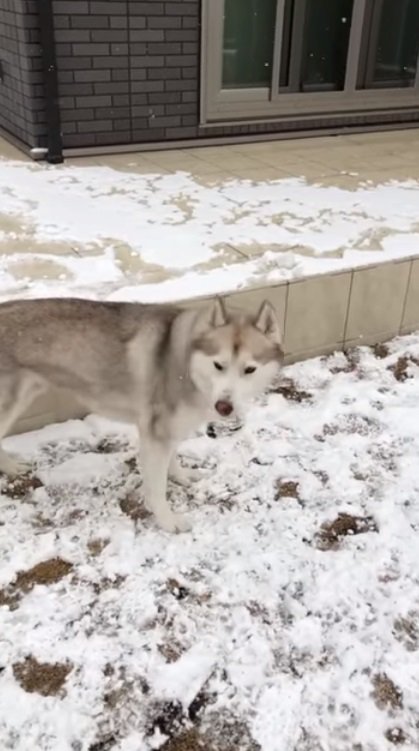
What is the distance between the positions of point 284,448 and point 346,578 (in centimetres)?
69

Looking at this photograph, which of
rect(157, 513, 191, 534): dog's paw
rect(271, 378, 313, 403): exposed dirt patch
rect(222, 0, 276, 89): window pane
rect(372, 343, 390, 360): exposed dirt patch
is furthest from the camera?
rect(222, 0, 276, 89): window pane

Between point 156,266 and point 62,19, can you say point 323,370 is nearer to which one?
point 156,266

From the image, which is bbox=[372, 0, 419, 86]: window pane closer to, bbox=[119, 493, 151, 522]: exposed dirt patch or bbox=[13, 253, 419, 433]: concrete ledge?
bbox=[13, 253, 419, 433]: concrete ledge

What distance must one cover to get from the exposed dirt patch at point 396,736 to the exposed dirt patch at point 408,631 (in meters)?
0.24

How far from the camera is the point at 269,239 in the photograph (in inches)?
142

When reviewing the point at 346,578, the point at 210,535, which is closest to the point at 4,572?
the point at 210,535

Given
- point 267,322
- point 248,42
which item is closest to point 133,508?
point 267,322

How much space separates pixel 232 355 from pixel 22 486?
98cm

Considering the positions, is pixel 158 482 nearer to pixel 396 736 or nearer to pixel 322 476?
pixel 322 476

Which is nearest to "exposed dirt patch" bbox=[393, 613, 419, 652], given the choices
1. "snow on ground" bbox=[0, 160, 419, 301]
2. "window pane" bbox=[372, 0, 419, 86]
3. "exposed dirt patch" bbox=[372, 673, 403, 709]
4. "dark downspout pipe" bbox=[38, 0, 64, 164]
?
"exposed dirt patch" bbox=[372, 673, 403, 709]

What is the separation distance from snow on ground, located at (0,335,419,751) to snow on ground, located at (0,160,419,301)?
0.75 m

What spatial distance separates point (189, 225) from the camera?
379 centimetres

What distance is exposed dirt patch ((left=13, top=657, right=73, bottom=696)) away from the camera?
1638mm

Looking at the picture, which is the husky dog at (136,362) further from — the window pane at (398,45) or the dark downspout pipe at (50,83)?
the window pane at (398,45)
